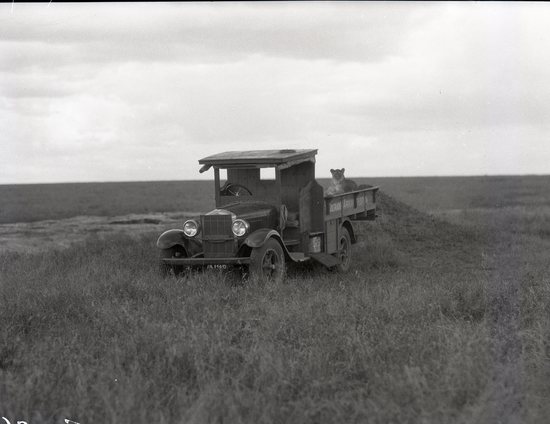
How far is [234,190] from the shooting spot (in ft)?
38.9

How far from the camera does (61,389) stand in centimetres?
525

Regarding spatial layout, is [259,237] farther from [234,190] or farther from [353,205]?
[353,205]

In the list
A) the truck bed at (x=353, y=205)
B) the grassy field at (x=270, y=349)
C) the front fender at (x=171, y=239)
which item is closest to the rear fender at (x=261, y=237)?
the grassy field at (x=270, y=349)

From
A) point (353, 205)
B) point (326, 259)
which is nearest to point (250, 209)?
point (326, 259)

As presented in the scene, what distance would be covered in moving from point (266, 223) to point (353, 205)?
8.90 ft

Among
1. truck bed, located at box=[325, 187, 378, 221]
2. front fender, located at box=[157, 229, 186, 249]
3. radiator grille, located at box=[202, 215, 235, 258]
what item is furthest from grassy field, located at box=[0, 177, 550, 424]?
truck bed, located at box=[325, 187, 378, 221]

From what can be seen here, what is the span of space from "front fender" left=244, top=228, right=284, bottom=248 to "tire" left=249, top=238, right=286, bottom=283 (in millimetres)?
95

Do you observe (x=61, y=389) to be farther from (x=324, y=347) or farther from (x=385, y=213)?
(x=385, y=213)

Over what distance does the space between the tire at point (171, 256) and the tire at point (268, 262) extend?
145 centimetres

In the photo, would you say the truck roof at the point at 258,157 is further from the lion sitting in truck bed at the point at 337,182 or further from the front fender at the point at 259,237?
the lion sitting in truck bed at the point at 337,182

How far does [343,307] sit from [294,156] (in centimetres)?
405

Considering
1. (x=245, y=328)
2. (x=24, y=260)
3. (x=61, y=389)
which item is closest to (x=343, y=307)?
(x=245, y=328)

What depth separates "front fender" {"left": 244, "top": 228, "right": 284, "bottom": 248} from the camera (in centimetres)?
967

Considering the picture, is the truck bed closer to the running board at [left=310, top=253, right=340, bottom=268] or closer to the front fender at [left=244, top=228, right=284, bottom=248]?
the running board at [left=310, top=253, right=340, bottom=268]
